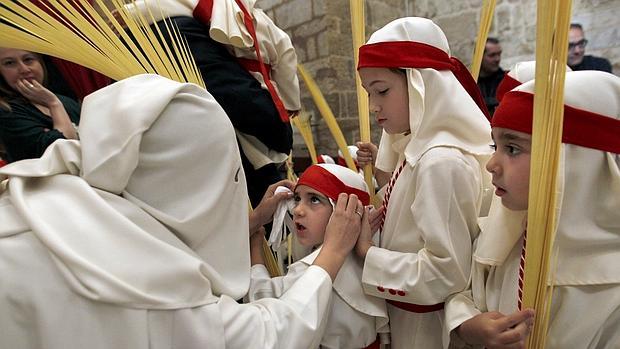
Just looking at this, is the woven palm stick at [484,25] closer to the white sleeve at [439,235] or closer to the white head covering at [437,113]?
the white head covering at [437,113]

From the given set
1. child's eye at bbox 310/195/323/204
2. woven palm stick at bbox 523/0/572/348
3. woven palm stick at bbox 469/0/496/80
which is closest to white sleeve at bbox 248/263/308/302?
child's eye at bbox 310/195/323/204

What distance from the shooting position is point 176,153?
38.4 inches

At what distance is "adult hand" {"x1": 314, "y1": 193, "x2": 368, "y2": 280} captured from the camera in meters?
1.36

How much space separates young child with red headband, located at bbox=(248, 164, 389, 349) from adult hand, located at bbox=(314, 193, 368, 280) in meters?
0.04

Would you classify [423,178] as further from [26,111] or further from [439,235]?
[26,111]

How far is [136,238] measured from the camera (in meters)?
0.88

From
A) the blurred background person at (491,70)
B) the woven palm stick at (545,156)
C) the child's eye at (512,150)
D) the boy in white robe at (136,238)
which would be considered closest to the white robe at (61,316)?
the boy in white robe at (136,238)

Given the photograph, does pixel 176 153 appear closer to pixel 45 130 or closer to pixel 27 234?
pixel 27 234

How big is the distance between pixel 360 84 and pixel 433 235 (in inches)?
33.8

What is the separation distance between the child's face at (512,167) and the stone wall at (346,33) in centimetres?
352

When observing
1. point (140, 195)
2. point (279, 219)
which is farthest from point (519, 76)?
point (140, 195)

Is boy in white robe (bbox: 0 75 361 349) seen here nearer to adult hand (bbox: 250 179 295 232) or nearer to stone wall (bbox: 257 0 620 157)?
adult hand (bbox: 250 179 295 232)

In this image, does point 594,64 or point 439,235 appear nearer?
point 439,235

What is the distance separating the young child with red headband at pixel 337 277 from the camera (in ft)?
4.75
